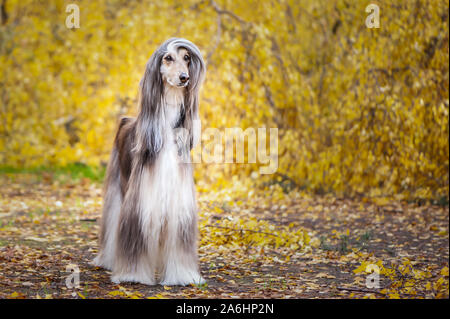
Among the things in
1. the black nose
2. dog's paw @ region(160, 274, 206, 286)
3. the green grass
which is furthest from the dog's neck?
the green grass

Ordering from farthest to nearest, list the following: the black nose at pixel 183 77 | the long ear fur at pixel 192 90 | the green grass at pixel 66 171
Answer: the green grass at pixel 66 171 < the long ear fur at pixel 192 90 < the black nose at pixel 183 77

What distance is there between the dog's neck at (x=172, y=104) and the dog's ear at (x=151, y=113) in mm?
37

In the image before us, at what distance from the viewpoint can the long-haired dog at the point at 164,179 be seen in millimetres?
3924

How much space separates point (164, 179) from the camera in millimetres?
3920

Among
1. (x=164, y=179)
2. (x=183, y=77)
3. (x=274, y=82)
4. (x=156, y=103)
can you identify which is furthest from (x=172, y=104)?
(x=274, y=82)

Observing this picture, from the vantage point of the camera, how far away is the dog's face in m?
3.87

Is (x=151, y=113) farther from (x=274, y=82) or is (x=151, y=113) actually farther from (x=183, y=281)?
(x=274, y=82)

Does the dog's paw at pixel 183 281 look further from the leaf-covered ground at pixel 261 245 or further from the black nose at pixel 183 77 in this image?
the black nose at pixel 183 77

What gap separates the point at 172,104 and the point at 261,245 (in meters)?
2.00

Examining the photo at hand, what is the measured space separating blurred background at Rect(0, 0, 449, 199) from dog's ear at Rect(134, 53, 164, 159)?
12.7 feet

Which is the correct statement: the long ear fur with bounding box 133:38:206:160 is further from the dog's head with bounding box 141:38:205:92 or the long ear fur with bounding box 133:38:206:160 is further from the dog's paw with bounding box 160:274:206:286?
the dog's paw with bounding box 160:274:206:286

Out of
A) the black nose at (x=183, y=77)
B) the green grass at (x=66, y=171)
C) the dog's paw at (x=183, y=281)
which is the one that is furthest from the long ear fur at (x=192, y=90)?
the green grass at (x=66, y=171)

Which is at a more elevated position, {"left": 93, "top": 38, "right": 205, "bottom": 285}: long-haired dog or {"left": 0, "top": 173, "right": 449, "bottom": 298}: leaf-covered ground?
{"left": 93, "top": 38, "right": 205, "bottom": 285}: long-haired dog
